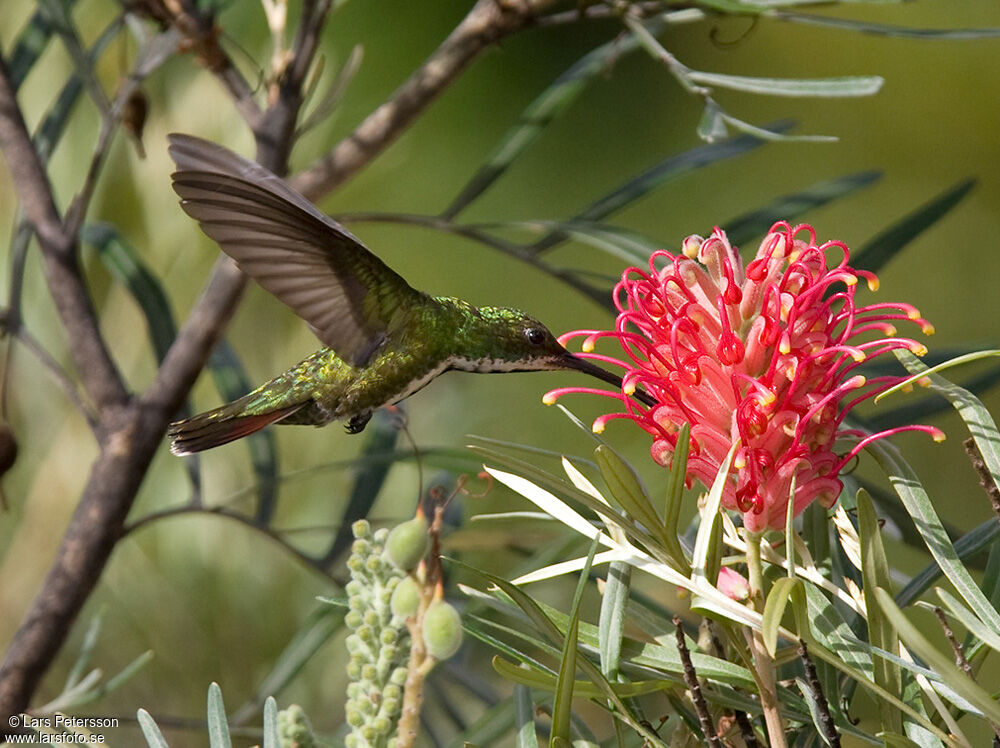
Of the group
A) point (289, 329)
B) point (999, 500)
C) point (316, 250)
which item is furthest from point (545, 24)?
point (289, 329)

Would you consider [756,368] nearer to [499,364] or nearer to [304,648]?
[499,364]

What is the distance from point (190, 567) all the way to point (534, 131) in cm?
85

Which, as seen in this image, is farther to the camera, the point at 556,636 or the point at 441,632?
the point at 556,636

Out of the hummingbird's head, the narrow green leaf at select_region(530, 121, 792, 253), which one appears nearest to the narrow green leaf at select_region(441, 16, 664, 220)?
the narrow green leaf at select_region(530, 121, 792, 253)

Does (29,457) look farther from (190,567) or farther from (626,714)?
(626,714)

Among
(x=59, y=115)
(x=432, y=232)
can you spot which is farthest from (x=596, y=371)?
(x=432, y=232)

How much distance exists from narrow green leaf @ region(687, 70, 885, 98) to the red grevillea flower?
0.17 meters

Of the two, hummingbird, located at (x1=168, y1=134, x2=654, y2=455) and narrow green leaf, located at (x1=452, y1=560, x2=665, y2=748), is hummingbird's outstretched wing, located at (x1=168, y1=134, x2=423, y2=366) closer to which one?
hummingbird, located at (x1=168, y1=134, x2=654, y2=455)

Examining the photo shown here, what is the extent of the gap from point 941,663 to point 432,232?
1644mm

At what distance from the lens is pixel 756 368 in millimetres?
584

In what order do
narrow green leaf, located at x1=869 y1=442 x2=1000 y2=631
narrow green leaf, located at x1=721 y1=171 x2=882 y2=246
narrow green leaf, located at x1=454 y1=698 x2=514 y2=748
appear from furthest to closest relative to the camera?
narrow green leaf, located at x1=721 y1=171 x2=882 y2=246
narrow green leaf, located at x1=454 y1=698 x2=514 y2=748
narrow green leaf, located at x1=869 y1=442 x2=1000 y2=631

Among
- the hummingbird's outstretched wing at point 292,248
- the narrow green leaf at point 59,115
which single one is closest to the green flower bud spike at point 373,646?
the hummingbird's outstretched wing at point 292,248

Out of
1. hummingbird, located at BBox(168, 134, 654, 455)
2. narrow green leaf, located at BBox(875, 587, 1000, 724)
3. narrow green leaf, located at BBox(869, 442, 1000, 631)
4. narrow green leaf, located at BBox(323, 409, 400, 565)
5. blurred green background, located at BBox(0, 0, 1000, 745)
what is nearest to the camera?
narrow green leaf, located at BBox(875, 587, 1000, 724)

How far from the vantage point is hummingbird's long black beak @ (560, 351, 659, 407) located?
74 cm
